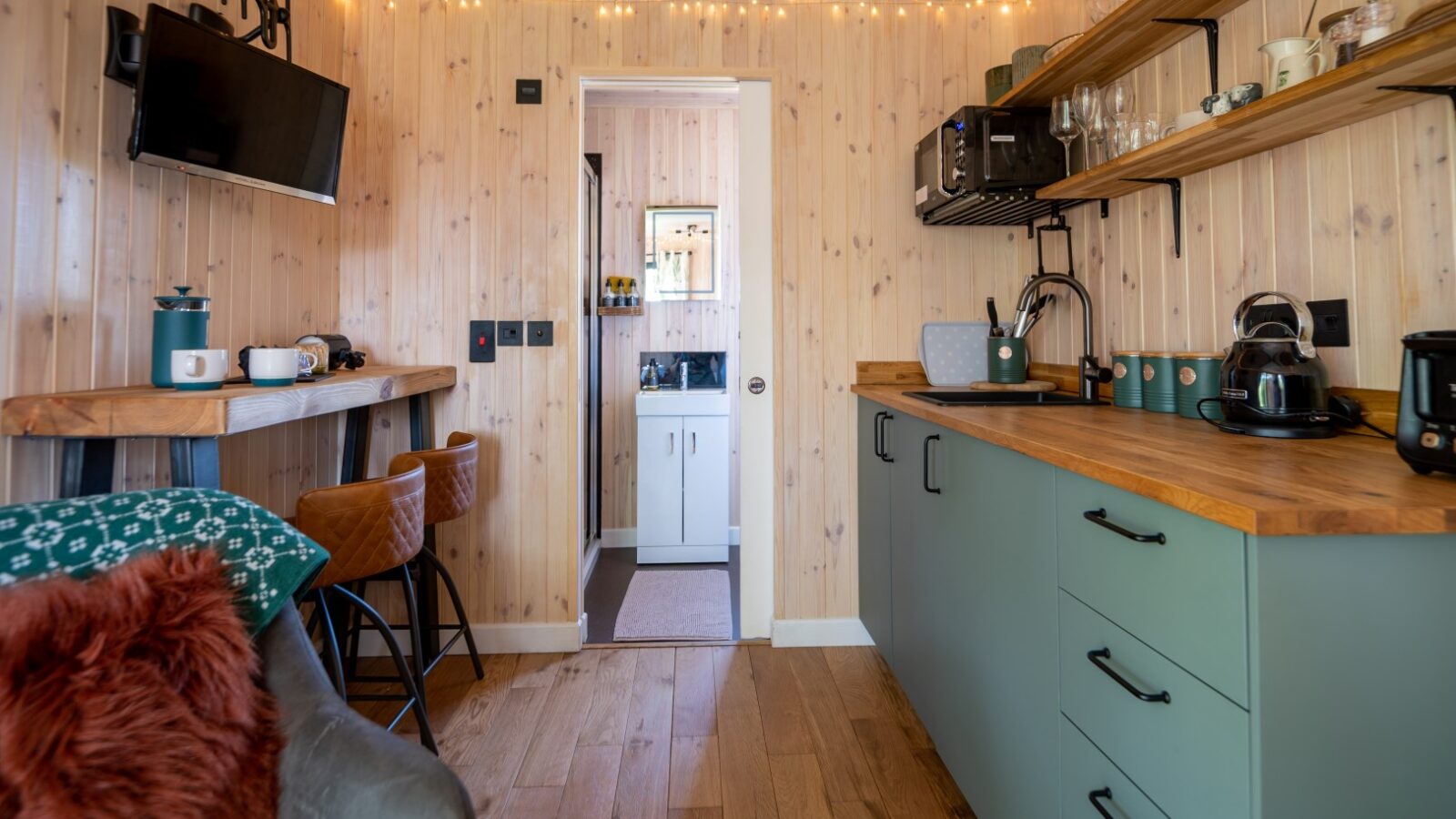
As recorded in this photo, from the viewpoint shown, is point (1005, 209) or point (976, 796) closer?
point (976, 796)

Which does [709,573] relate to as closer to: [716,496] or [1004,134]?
[716,496]

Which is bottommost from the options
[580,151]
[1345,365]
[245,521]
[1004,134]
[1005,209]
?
[245,521]

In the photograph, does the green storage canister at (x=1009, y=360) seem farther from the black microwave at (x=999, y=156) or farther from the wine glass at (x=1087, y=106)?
the wine glass at (x=1087, y=106)

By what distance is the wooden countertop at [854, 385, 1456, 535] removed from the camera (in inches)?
26.5

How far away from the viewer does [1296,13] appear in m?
1.34

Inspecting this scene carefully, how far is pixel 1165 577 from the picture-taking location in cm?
82

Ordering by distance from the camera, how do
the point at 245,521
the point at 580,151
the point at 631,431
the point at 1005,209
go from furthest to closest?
the point at 631,431 < the point at 580,151 < the point at 1005,209 < the point at 245,521

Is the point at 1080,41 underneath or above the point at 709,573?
above

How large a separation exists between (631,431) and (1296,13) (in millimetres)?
3286

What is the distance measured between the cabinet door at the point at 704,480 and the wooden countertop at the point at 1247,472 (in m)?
2.15

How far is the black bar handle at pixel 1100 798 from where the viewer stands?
94cm

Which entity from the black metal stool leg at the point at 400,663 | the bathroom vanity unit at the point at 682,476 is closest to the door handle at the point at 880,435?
the bathroom vanity unit at the point at 682,476

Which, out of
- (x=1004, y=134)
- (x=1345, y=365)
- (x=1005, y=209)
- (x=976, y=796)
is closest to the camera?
(x=1345, y=365)

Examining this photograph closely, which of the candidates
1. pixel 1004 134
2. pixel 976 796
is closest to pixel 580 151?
pixel 1004 134
